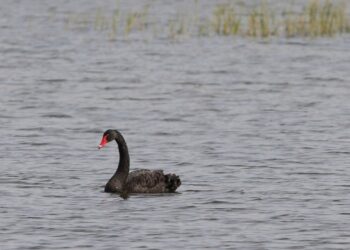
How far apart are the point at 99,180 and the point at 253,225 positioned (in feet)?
14.6

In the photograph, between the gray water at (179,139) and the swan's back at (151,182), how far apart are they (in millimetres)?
156

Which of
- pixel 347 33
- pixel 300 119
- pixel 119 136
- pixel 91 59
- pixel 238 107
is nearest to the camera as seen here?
pixel 119 136

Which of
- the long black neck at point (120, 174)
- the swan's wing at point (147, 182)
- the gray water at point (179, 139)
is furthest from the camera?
the long black neck at point (120, 174)

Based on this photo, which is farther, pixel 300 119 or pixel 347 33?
pixel 347 33

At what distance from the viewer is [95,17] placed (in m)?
52.0

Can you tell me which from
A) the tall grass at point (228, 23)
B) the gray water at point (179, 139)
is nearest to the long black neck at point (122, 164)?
the gray water at point (179, 139)

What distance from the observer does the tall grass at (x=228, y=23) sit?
4484cm

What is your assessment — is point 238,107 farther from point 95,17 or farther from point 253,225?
point 95,17

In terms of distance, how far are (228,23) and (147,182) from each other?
25730mm

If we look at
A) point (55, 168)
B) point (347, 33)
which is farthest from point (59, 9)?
point (55, 168)

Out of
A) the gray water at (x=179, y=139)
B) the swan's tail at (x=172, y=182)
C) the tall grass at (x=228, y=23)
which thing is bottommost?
the gray water at (x=179, y=139)

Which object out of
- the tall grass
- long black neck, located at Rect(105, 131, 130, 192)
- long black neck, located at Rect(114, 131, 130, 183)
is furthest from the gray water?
the tall grass

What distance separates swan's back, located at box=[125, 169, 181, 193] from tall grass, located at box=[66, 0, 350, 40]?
2321 cm

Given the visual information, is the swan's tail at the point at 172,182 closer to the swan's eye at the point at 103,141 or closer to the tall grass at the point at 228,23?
the swan's eye at the point at 103,141
